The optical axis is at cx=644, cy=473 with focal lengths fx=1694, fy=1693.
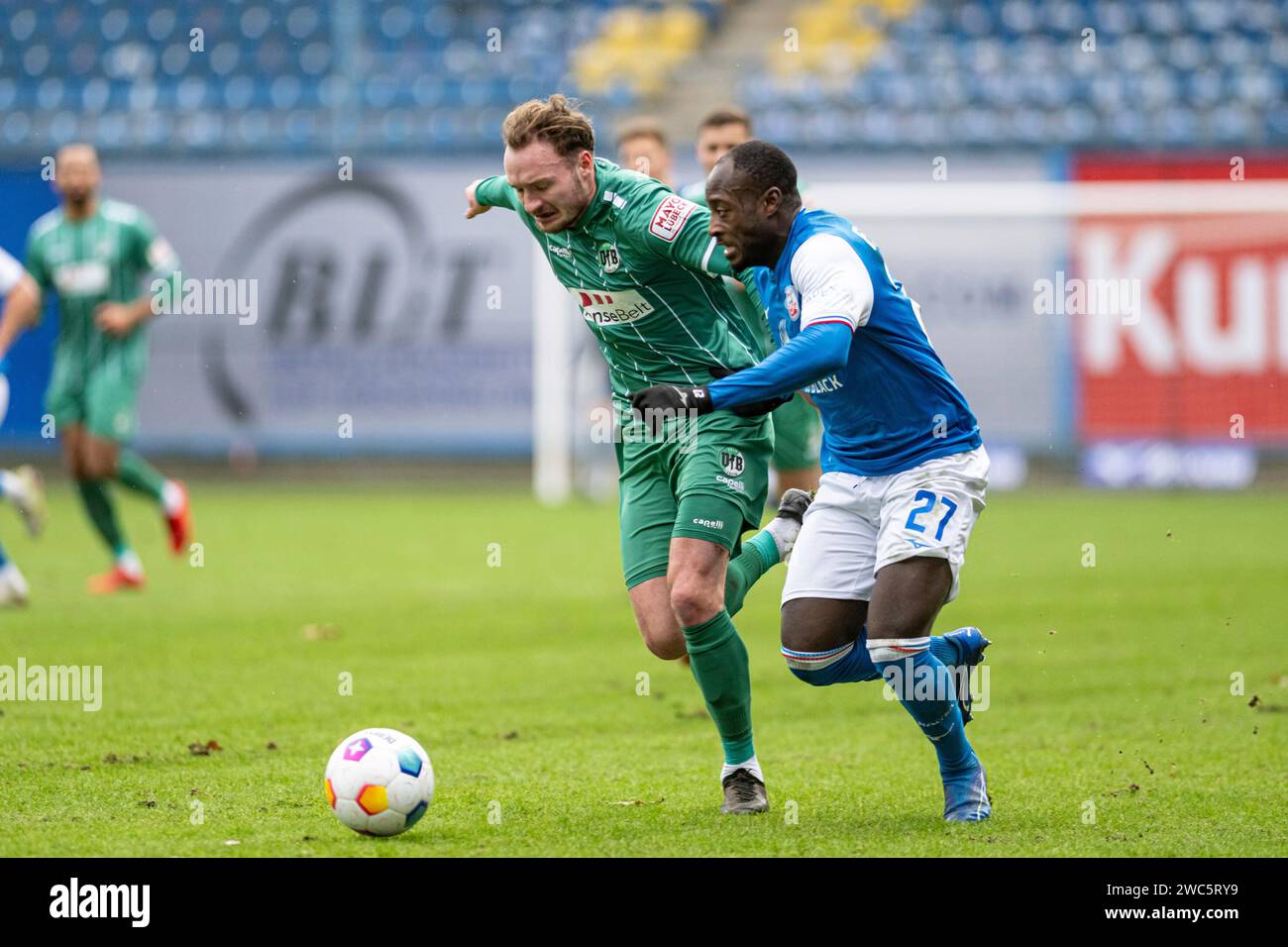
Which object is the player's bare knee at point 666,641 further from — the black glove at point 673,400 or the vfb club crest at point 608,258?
the vfb club crest at point 608,258

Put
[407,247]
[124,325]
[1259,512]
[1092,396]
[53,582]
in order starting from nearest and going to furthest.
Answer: [124,325] < [53,582] < [1259,512] < [1092,396] < [407,247]

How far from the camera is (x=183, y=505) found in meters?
12.0

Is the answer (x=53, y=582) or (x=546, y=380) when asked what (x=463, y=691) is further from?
(x=546, y=380)

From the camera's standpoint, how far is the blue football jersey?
16.7 feet

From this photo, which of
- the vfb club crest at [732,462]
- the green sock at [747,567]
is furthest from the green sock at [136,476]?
the vfb club crest at [732,462]

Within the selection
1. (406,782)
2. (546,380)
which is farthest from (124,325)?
(546,380)

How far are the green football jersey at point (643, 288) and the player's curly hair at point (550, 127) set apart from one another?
0.18 meters

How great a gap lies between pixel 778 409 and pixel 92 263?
588 cm

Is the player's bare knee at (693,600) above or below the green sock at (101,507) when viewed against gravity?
below

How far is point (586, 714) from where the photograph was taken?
7.30 metres

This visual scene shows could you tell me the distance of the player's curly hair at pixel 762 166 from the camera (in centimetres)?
501

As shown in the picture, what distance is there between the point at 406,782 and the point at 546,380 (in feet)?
48.6

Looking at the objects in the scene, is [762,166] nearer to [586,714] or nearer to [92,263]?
[586,714]
